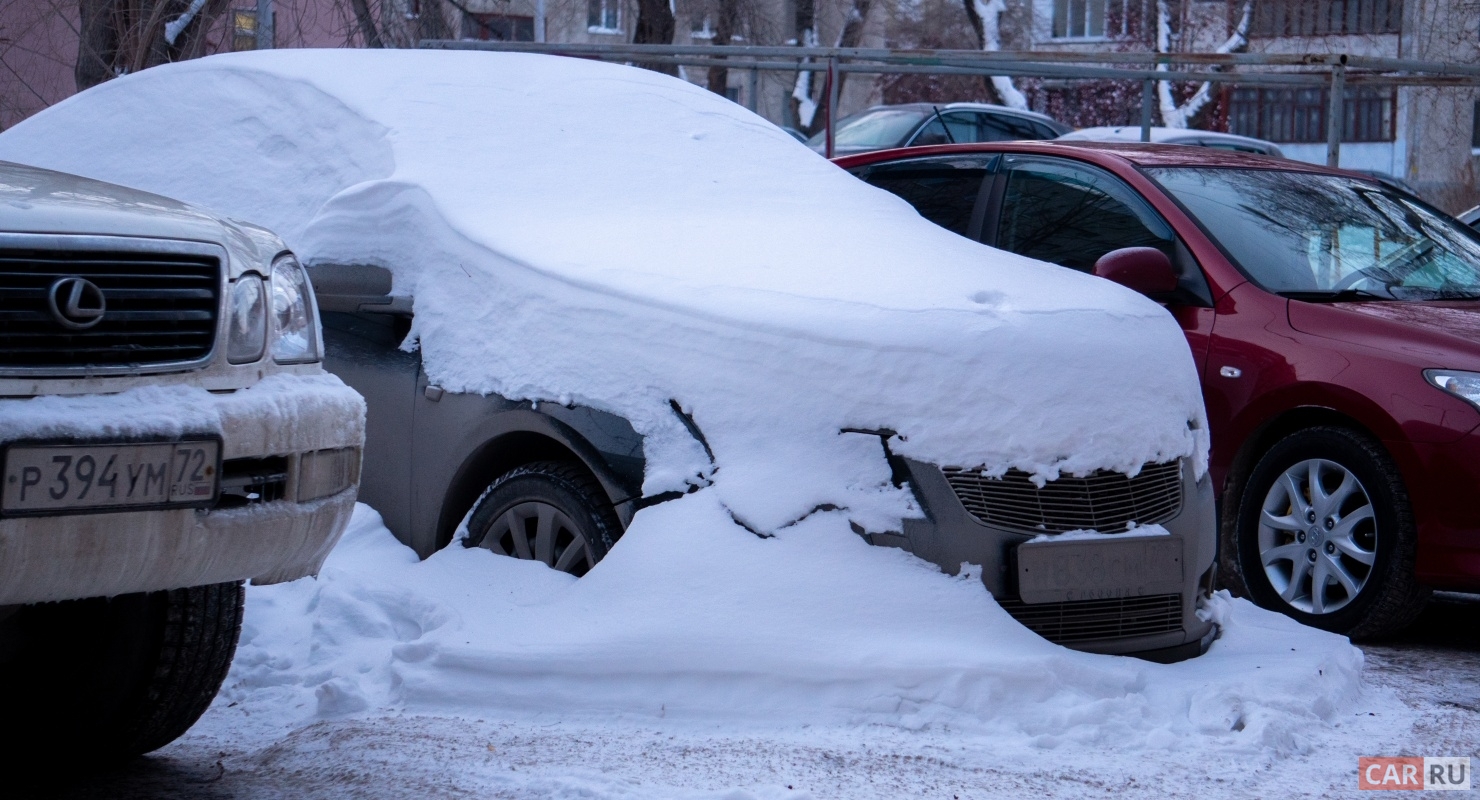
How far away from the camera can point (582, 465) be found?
400 cm

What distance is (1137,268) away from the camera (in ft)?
16.4

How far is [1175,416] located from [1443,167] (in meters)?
30.8

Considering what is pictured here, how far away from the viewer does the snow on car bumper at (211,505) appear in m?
2.52

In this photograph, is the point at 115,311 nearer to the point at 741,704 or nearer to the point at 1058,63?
the point at 741,704

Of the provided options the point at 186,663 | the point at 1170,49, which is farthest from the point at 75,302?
the point at 1170,49

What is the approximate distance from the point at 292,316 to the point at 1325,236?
382cm

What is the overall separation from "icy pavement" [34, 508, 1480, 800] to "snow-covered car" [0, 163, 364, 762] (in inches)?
9.9

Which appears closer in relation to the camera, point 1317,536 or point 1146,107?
point 1317,536

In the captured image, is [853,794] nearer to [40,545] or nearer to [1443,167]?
[40,545]

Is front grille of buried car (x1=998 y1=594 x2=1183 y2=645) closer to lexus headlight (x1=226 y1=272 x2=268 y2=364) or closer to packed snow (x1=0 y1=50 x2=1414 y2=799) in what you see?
packed snow (x1=0 y1=50 x2=1414 y2=799)

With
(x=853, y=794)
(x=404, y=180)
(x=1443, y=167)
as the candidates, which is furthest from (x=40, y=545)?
(x=1443, y=167)

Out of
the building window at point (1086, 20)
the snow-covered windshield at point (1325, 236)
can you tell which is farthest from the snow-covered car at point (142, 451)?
the building window at point (1086, 20)

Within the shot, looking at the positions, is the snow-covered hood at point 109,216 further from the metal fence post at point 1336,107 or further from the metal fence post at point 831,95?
the metal fence post at point 1336,107

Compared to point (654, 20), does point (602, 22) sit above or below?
above
